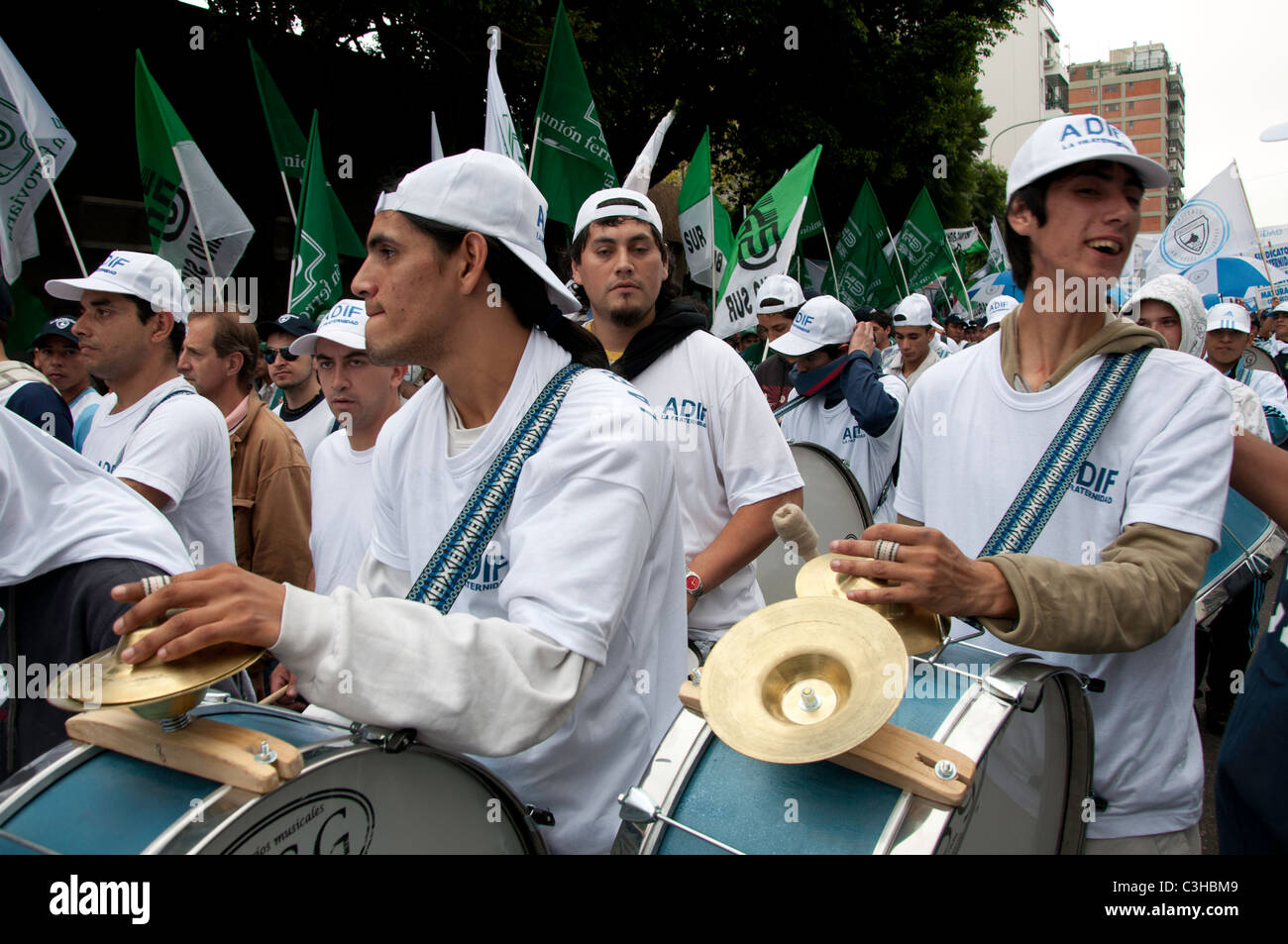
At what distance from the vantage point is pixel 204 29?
13.5 meters

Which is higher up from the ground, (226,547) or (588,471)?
(588,471)

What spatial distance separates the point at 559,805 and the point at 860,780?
0.64 meters

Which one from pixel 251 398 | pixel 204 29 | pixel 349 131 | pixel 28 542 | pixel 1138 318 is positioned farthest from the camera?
pixel 349 131

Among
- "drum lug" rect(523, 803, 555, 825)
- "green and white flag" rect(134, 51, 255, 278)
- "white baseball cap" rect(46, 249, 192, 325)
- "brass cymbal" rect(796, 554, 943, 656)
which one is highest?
"green and white flag" rect(134, 51, 255, 278)

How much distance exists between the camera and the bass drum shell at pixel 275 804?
140 centimetres

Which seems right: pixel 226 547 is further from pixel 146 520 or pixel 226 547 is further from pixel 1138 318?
pixel 1138 318

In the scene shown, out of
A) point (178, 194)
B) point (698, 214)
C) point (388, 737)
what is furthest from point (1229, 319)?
point (178, 194)

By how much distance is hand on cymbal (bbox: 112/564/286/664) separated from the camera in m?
1.33

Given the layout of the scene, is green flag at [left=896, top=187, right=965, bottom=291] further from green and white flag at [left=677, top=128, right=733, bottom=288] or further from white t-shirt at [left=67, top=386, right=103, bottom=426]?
white t-shirt at [left=67, top=386, right=103, bottom=426]

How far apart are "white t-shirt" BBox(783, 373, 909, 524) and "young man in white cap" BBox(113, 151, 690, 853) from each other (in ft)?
11.5

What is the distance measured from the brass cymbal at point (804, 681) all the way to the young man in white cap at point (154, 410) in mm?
2560

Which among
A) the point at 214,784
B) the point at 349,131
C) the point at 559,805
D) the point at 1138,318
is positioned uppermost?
the point at 349,131

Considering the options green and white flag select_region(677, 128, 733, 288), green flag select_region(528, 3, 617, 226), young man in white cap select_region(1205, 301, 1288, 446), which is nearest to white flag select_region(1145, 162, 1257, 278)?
young man in white cap select_region(1205, 301, 1288, 446)
